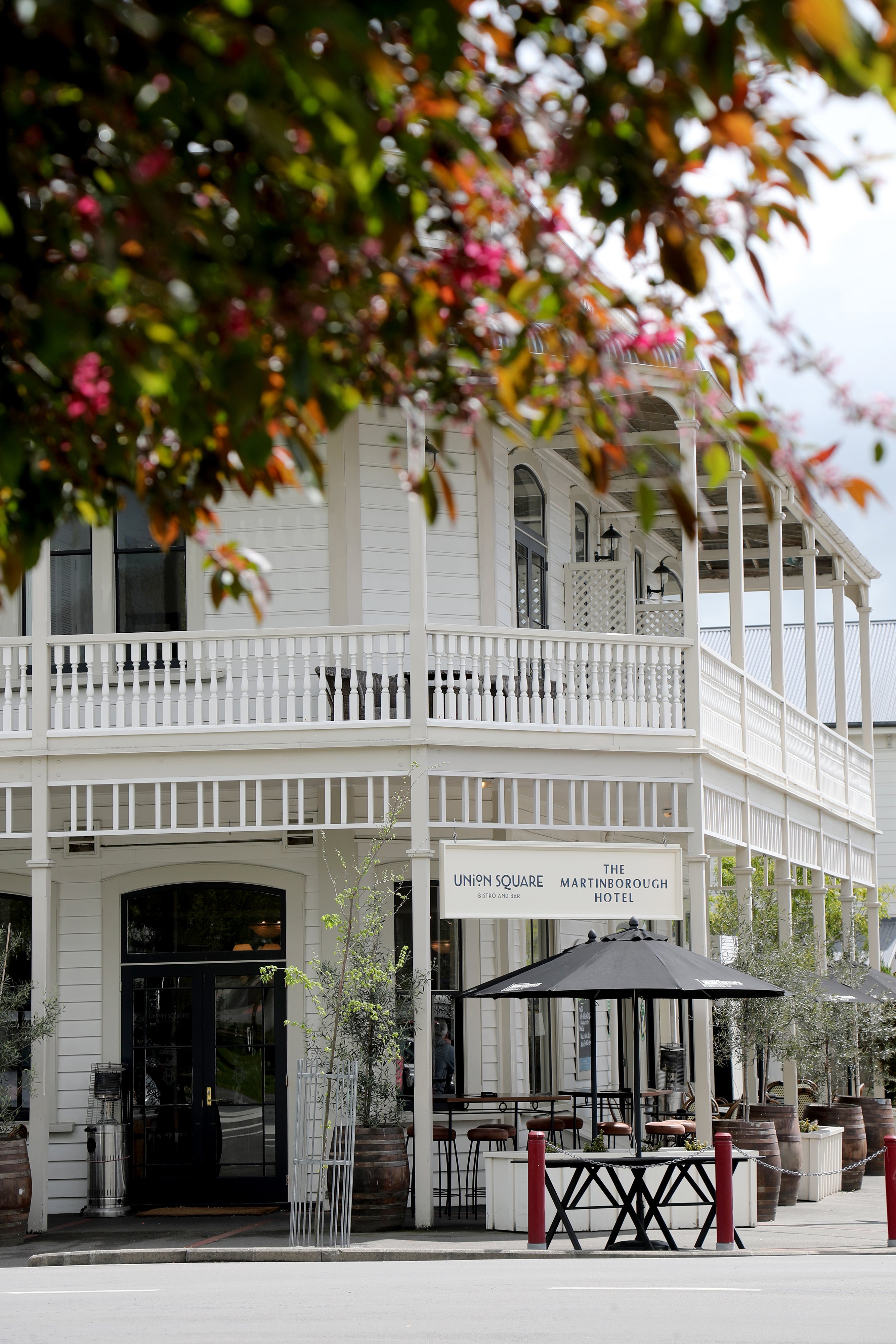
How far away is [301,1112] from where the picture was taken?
13320 mm

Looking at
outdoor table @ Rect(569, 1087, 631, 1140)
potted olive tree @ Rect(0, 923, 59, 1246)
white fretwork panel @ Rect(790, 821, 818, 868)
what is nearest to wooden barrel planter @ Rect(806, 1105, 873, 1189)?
outdoor table @ Rect(569, 1087, 631, 1140)

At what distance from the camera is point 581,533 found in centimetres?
2206

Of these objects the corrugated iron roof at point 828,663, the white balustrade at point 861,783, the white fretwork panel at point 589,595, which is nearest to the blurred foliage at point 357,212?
the white fretwork panel at point 589,595

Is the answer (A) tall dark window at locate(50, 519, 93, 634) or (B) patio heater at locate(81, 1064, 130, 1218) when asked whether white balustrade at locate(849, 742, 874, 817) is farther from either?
(B) patio heater at locate(81, 1064, 130, 1218)

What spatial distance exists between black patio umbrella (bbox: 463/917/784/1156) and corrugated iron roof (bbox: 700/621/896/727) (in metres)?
27.8

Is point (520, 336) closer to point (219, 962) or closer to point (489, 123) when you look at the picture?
point (489, 123)

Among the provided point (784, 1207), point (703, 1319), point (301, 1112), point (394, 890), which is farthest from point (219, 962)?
point (703, 1319)

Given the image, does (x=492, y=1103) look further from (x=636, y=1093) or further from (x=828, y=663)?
(x=828, y=663)

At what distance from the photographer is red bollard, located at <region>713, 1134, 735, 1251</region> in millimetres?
13445

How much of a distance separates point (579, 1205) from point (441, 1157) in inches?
133

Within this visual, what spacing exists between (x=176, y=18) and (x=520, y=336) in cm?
108

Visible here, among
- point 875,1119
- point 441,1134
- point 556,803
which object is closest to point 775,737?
point 556,803

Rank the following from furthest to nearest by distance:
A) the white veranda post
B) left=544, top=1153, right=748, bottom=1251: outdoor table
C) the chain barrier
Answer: the white veranda post
the chain barrier
left=544, top=1153, right=748, bottom=1251: outdoor table

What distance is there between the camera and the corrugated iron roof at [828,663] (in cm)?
4391
